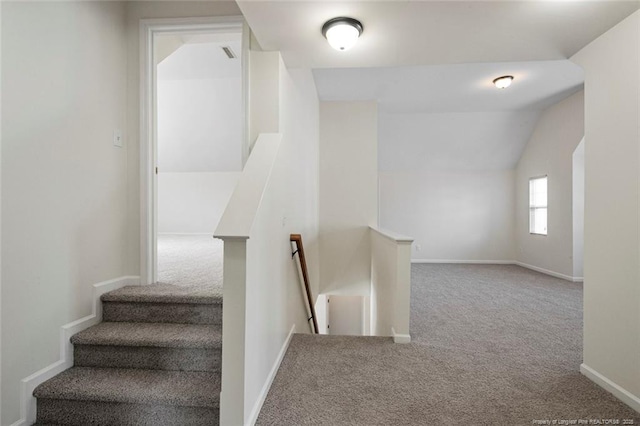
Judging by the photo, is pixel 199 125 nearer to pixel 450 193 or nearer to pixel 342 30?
pixel 342 30

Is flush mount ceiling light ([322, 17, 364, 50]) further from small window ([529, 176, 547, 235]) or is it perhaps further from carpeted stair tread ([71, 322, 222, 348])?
small window ([529, 176, 547, 235])

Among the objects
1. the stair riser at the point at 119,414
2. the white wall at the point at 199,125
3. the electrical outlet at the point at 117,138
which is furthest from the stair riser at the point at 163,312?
the white wall at the point at 199,125

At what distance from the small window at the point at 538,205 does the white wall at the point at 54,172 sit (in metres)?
6.71

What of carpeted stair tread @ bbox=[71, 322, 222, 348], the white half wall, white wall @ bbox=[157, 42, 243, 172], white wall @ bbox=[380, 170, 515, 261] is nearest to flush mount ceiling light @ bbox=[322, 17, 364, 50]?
carpeted stair tread @ bbox=[71, 322, 222, 348]

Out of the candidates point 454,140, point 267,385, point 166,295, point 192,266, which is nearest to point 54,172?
point 166,295

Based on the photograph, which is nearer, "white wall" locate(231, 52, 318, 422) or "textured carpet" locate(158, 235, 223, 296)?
"white wall" locate(231, 52, 318, 422)

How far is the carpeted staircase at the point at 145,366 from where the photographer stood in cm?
159

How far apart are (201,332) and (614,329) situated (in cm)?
246

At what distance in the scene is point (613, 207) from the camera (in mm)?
1815

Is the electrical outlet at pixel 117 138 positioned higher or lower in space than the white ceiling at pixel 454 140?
lower

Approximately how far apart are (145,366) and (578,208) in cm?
614

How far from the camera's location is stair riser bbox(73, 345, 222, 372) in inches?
70.8

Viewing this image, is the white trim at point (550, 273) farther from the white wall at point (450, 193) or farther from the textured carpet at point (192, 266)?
the textured carpet at point (192, 266)

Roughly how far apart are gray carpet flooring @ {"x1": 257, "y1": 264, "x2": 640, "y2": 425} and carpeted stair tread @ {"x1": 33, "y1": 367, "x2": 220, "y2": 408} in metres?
0.35
